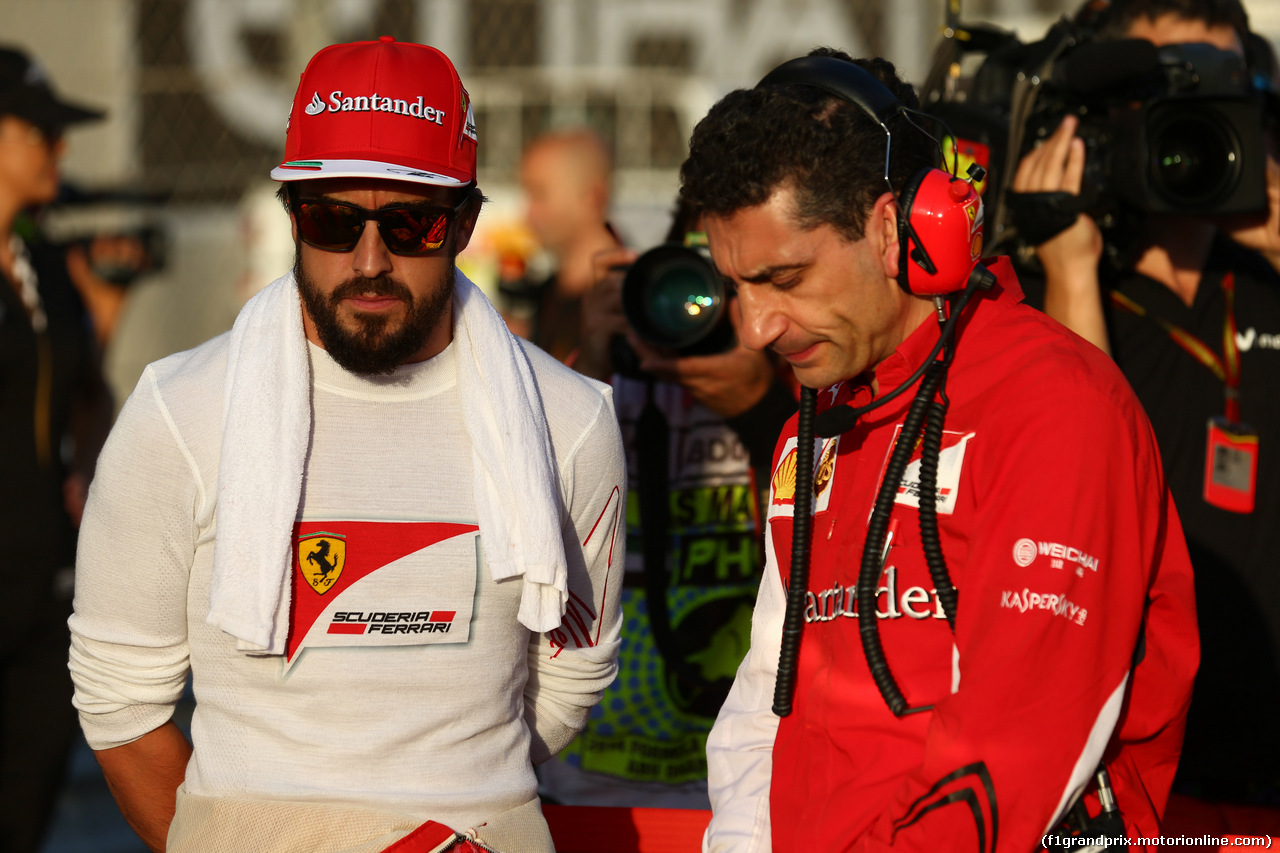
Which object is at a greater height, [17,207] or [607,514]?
[17,207]

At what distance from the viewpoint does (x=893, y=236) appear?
5.45 ft

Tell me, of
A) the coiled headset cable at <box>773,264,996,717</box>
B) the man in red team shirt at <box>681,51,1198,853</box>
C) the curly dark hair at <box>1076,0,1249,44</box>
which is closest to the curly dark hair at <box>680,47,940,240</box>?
the man in red team shirt at <box>681,51,1198,853</box>

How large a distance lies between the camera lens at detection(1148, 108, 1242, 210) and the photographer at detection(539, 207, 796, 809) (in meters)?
0.87

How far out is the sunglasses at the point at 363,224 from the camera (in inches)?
78.1

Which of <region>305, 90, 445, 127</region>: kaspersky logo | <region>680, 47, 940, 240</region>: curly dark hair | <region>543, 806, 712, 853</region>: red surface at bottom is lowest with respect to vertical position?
<region>543, 806, 712, 853</region>: red surface at bottom

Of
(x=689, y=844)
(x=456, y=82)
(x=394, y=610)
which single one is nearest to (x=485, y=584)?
(x=394, y=610)

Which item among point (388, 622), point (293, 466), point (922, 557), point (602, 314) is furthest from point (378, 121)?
point (922, 557)

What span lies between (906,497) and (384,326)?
0.85 m

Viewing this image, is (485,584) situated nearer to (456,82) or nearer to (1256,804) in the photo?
(456,82)

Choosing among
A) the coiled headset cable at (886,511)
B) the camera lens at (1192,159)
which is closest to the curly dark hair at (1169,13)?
the camera lens at (1192,159)

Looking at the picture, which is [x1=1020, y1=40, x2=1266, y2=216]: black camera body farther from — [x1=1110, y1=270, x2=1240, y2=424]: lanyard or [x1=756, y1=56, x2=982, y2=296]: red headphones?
[x1=756, y1=56, x2=982, y2=296]: red headphones

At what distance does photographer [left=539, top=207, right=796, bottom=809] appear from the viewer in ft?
9.09

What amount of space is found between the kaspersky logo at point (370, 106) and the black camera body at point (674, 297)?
653 mm

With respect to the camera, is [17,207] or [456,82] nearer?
[456,82]
